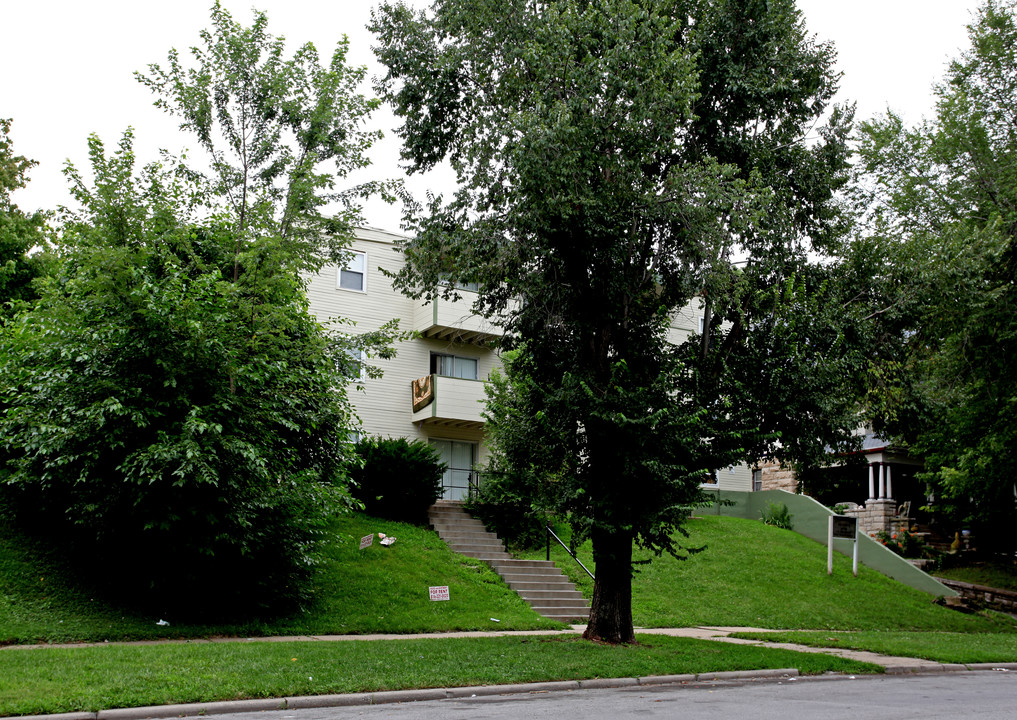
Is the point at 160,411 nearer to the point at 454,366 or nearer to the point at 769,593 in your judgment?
the point at 769,593

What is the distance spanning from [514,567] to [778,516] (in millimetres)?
12595

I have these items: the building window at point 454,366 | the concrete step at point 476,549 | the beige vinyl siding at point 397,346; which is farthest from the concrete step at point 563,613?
the building window at point 454,366

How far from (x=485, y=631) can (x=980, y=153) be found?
17.3 meters

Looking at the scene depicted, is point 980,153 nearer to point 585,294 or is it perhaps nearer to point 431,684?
point 585,294

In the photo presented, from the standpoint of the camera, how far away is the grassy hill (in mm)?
13922

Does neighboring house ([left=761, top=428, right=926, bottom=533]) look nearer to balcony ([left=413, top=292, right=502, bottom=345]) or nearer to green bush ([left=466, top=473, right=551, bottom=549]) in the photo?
green bush ([left=466, top=473, right=551, bottom=549])

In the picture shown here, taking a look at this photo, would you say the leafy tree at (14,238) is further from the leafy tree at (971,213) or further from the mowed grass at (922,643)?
the leafy tree at (971,213)

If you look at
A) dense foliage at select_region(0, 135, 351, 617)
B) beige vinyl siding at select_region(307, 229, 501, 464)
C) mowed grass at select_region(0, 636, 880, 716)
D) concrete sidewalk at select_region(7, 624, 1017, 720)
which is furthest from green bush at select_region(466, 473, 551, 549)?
mowed grass at select_region(0, 636, 880, 716)

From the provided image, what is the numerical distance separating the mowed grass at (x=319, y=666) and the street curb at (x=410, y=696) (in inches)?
5.6

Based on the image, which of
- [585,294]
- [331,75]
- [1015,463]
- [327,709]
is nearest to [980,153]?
[1015,463]

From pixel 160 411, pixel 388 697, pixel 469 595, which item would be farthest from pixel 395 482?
pixel 388 697

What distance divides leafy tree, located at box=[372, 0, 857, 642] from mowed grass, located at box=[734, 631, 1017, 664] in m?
4.01

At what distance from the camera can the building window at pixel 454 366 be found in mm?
28641

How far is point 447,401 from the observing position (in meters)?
26.6
